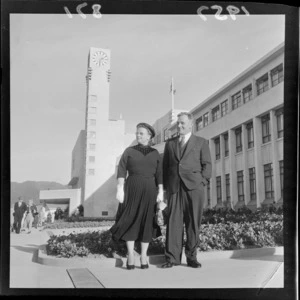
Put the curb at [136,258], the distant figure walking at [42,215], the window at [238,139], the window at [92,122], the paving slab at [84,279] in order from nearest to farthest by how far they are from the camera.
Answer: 1. the paving slab at [84,279]
2. the curb at [136,258]
3. the distant figure walking at [42,215]
4. the window at [92,122]
5. the window at [238,139]

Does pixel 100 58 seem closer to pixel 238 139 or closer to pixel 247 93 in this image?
pixel 247 93

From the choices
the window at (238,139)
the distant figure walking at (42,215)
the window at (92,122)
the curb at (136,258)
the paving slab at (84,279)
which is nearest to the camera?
the paving slab at (84,279)

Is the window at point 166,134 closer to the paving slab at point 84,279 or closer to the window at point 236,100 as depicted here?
the window at point 236,100

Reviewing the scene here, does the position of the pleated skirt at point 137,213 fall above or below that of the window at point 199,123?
below

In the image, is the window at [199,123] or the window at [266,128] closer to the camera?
the window at [266,128]

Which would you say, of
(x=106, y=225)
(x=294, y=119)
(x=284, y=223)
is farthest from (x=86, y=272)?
(x=294, y=119)

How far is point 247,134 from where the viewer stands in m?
4.28

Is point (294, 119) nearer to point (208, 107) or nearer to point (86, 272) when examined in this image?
A: point (208, 107)

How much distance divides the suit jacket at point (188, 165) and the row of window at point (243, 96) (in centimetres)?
23

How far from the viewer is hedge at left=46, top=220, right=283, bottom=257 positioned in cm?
405

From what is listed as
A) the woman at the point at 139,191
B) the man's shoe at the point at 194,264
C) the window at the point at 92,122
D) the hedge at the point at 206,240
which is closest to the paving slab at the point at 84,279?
the hedge at the point at 206,240

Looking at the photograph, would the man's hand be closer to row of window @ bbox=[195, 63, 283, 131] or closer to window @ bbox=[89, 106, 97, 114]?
row of window @ bbox=[195, 63, 283, 131]

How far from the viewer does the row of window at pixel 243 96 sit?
163 inches

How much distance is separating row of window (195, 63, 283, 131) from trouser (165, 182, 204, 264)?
785 mm
